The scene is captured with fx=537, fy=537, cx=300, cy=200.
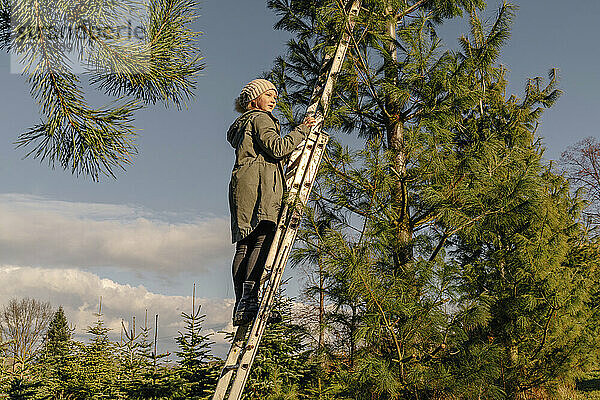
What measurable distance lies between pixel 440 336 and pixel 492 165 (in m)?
1.48

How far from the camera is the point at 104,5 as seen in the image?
383 cm

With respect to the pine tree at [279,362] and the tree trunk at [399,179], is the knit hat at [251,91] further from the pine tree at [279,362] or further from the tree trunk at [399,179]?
the pine tree at [279,362]

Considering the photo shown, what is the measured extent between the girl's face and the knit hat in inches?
1.0

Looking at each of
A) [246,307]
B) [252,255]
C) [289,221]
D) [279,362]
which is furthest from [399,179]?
[279,362]

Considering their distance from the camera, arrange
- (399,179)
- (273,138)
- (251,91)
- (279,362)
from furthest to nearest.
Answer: (279,362) < (399,179) < (251,91) < (273,138)

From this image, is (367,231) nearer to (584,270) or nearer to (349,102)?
(349,102)

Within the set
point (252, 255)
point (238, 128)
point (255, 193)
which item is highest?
point (238, 128)

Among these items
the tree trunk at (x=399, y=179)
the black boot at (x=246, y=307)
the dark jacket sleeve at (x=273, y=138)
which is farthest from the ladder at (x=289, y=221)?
the tree trunk at (x=399, y=179)

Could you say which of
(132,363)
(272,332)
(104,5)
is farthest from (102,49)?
(132,363)

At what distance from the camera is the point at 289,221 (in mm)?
3469

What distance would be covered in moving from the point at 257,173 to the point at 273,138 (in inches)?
9.9

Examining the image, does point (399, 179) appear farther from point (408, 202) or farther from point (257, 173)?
point (257, 173)

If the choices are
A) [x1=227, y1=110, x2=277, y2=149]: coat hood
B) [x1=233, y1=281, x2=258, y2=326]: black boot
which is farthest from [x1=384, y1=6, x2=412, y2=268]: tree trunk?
[x1=233, y1=281, x2=258, y2=326]: black boot

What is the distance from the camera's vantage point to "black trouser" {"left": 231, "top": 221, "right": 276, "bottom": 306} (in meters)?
3.41
